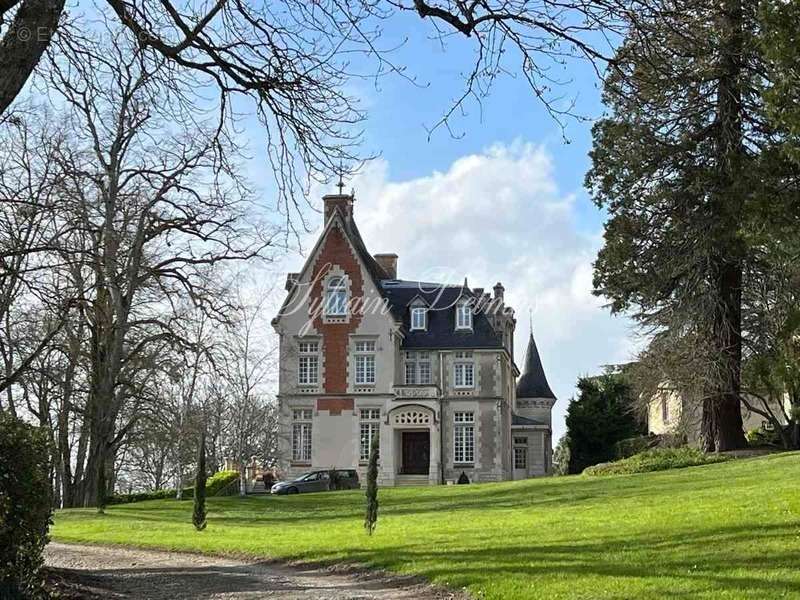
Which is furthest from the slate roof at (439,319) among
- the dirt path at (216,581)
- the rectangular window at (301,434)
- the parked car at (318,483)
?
the dirt path at (216,581)

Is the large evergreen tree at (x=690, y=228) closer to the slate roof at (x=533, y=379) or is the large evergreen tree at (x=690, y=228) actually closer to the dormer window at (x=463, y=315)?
the dormer window at (x=463, y=315)

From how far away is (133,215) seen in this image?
1105 inches

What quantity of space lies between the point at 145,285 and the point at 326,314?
67.4 feet

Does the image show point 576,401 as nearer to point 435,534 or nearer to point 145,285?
point 145,285

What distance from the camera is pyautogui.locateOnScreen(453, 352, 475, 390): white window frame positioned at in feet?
164

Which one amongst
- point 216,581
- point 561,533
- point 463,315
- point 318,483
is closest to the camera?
point 216,581

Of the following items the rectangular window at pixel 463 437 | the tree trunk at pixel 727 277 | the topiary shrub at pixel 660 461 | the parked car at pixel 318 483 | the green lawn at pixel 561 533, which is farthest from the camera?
the rectangular window at pixel 463 437

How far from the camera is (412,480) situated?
48.8 metres

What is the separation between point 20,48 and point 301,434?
42.7 meters

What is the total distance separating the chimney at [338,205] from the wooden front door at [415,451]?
11.9m

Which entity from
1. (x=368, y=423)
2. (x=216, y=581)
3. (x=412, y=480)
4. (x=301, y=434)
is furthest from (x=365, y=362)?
(x=216, y=581)

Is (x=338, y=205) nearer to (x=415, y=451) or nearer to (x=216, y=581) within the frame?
(x=415, y=451)

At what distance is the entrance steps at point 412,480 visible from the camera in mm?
48469

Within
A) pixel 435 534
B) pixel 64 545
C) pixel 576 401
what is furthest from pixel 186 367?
pixel 576 401
